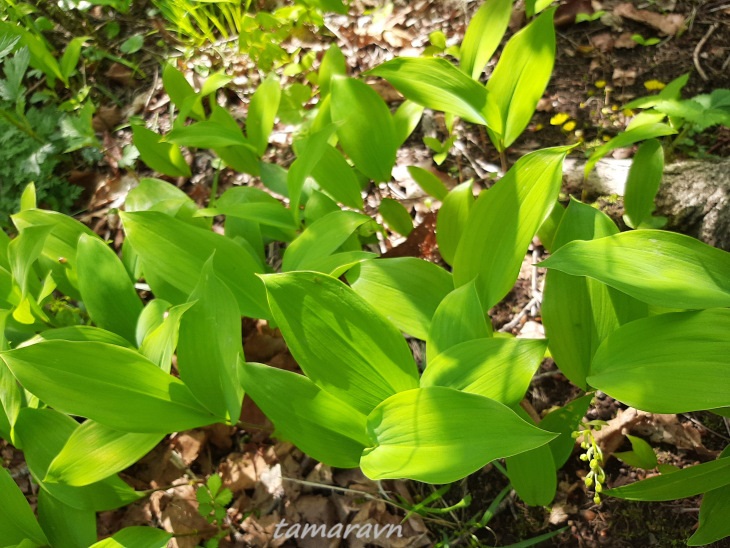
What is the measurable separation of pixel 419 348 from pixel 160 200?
3.13 ft

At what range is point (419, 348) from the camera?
1.65 m

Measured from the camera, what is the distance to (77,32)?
272cm

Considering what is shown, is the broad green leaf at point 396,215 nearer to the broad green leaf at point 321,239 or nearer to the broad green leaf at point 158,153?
the broad green leaf at point 321,239

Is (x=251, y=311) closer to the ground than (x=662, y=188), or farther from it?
closer to the ground

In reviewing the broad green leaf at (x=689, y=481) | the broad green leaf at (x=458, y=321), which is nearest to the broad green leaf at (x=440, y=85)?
the broad green leaf at (x=458, y=321)

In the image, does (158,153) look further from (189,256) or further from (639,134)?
(639,134)

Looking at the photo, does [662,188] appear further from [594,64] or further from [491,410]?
[491,410]

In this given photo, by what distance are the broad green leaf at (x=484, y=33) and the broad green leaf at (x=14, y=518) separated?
1.59 metres

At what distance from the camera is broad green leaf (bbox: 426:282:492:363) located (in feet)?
3.49

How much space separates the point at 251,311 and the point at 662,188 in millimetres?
1237

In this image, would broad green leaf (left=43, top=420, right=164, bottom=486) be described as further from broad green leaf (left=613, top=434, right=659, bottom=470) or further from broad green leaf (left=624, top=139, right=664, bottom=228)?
broad green leaf (left=624, top=139, right=664, bottom=228)

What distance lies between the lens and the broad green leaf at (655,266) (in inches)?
36.7

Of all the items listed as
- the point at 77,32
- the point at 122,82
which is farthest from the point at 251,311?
the point at 77,32

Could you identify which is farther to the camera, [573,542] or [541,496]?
[573,542]
